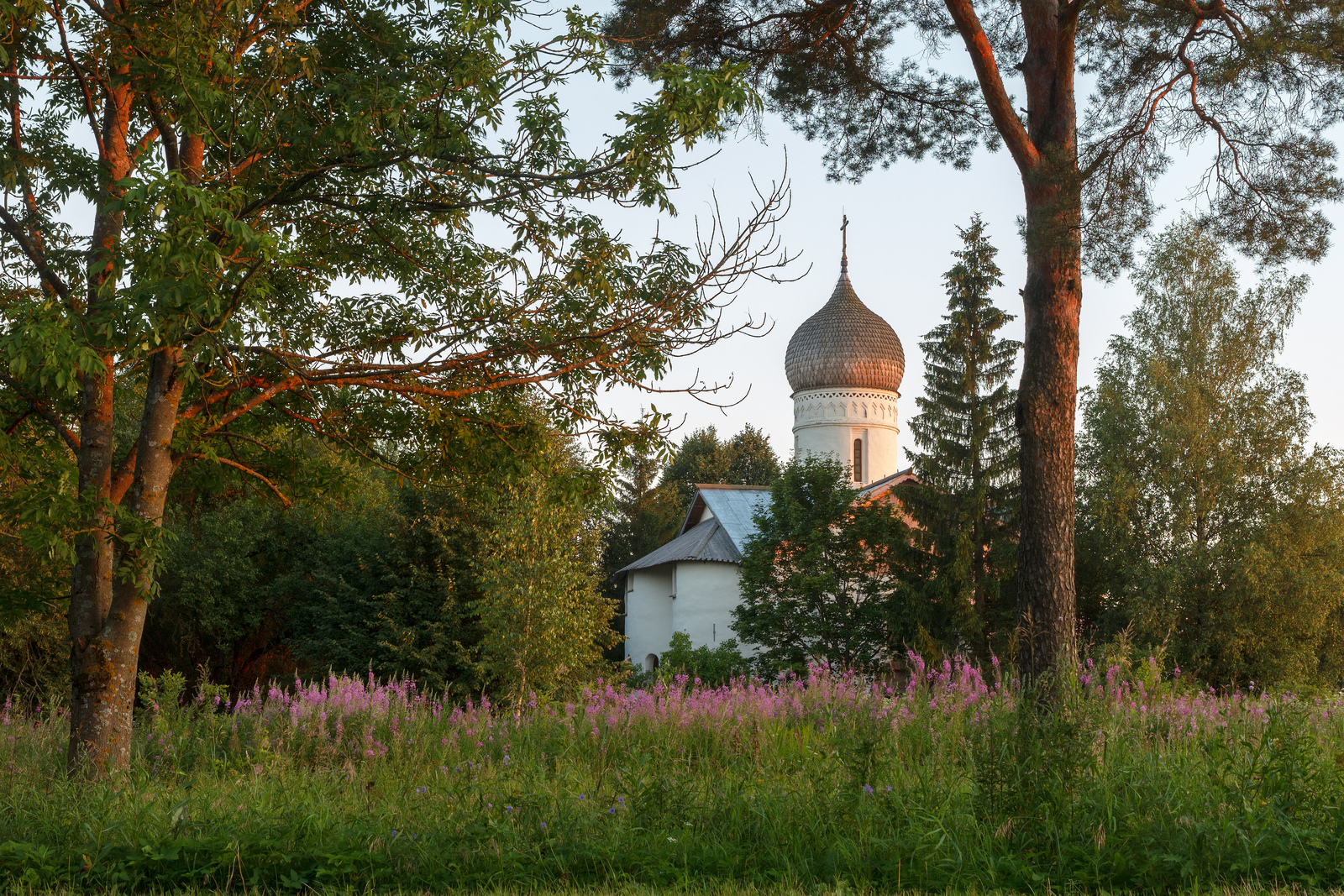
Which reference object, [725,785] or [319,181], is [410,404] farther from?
[725,785]

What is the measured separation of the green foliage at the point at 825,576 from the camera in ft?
87.5

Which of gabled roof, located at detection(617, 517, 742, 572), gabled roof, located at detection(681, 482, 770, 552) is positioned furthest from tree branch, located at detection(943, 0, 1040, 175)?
gabled roof, located at detection(681, 482, 770, 552)

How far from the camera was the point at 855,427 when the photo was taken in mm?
39312

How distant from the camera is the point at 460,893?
446cm

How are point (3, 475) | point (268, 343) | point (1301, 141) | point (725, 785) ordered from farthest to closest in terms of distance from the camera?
1. point (1301, 141)
2. point (268, 343)
3. point (3, 475)
4. point (725, 785)

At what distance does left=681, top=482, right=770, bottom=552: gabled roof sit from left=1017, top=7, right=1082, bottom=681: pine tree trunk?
2475cm

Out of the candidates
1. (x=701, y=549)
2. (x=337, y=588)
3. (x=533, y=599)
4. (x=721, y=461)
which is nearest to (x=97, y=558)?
(x=533, y=599)

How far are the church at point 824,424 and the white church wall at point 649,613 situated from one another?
0.03 metres

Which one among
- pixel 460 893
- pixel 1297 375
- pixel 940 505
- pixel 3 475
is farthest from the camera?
pixel 940 505

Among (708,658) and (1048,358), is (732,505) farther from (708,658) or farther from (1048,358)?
(1048,358)

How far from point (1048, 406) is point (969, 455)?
688 inches

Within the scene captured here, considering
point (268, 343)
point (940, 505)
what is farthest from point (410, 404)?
point (940, 505)

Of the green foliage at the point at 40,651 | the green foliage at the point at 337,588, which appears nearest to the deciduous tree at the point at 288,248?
the green foliage at the point at 337,588

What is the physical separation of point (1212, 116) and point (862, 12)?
158 inches
